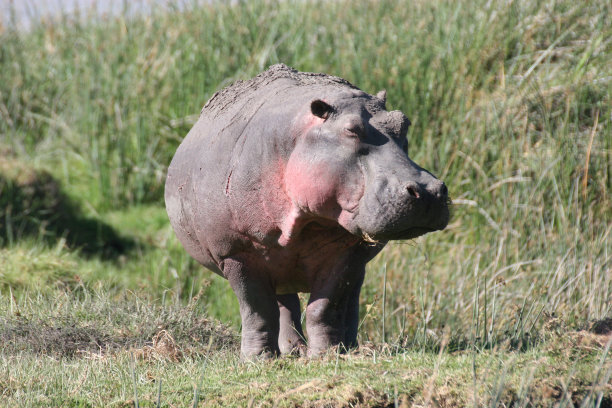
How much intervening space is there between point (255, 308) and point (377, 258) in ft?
10.1

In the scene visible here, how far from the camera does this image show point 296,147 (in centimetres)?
345

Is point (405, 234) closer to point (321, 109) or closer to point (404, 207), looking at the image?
point (404, 207)

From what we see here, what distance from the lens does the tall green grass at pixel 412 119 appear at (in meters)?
6.27

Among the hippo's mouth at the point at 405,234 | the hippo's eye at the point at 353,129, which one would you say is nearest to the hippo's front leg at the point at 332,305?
the hippo's mouth at the point at 405,234

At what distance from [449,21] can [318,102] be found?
200 inches

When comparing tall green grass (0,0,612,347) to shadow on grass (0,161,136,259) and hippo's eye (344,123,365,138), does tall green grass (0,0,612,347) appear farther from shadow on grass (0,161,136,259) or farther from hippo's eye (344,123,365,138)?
hippo's eye (344,123,365,138)

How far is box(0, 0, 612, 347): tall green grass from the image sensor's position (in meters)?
6.27

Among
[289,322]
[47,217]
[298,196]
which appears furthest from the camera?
[47,217]

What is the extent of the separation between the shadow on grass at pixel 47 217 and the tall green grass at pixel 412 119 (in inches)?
5.8

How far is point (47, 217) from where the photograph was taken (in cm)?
823


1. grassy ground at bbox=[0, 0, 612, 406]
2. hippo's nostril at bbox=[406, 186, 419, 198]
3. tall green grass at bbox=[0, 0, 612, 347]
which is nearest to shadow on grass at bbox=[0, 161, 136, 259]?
grassy ground at bbox=[0, 0, 612, 406]

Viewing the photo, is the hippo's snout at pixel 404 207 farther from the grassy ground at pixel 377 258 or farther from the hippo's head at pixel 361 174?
the grassy ground at pixel 377 258

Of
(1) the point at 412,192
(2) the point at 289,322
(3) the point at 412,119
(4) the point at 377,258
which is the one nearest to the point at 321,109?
(1) the point at 412,192

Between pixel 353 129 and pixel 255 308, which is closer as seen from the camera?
pixel 353 129
